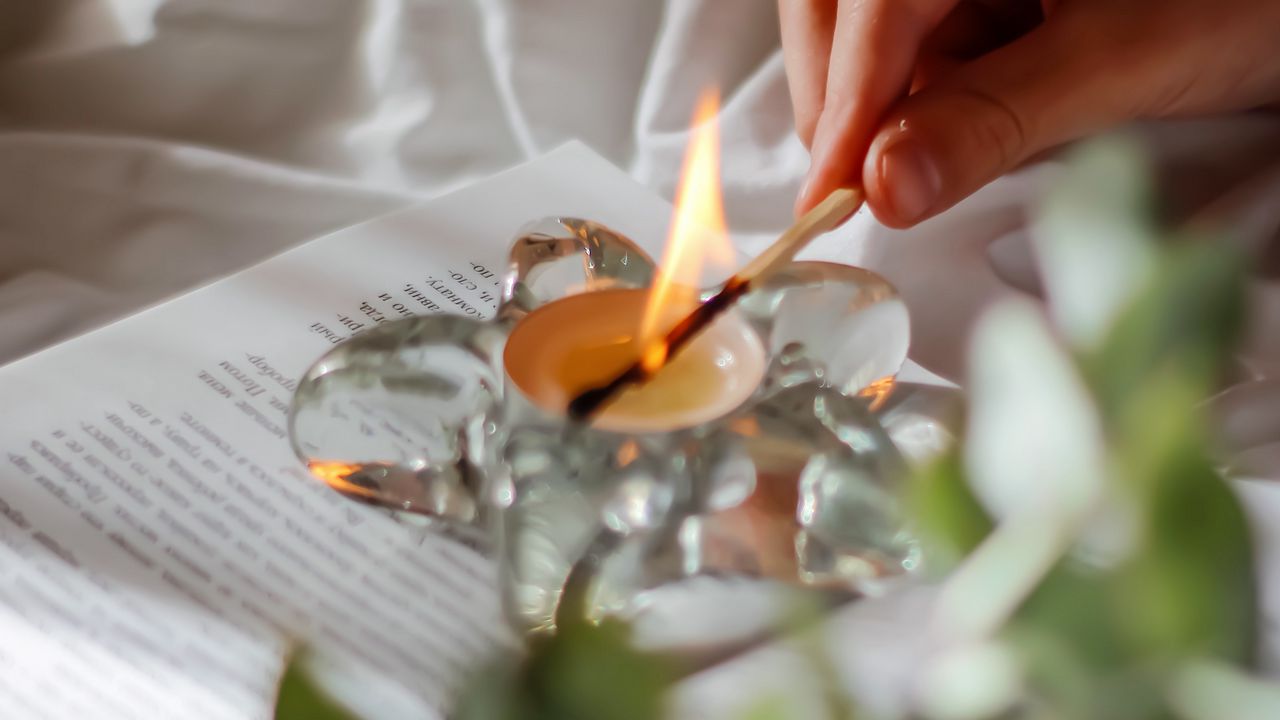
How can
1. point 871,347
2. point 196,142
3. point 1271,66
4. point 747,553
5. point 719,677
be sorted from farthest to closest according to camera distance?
point 196,142, point 1271,66, point 871,347, point 747,553, point 719,677

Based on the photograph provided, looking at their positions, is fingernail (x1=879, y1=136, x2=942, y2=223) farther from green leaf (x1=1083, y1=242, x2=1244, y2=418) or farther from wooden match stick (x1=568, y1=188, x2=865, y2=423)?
green leaf (x1=1083, y1=242, x2=1244, y2=418)

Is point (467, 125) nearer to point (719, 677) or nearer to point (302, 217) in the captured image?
point (302, 217)

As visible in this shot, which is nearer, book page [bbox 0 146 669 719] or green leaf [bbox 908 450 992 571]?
green leaf [bbox 908 450 992 571]

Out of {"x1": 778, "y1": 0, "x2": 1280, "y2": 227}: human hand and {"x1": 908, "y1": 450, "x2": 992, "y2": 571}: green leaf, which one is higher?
{"x1": 908, "y1": 450, "x2": 992, "y2": 571}: green leaf

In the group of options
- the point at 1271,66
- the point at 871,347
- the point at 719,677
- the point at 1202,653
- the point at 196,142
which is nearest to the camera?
the point at 1202,653

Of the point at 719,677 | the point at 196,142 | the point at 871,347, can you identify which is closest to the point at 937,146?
the point at 871,347

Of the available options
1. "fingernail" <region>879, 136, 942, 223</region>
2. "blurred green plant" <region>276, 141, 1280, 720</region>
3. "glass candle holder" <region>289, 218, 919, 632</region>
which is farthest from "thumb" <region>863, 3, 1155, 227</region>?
"blurred green plant" <region>276, 141, 1280, 720</region>
